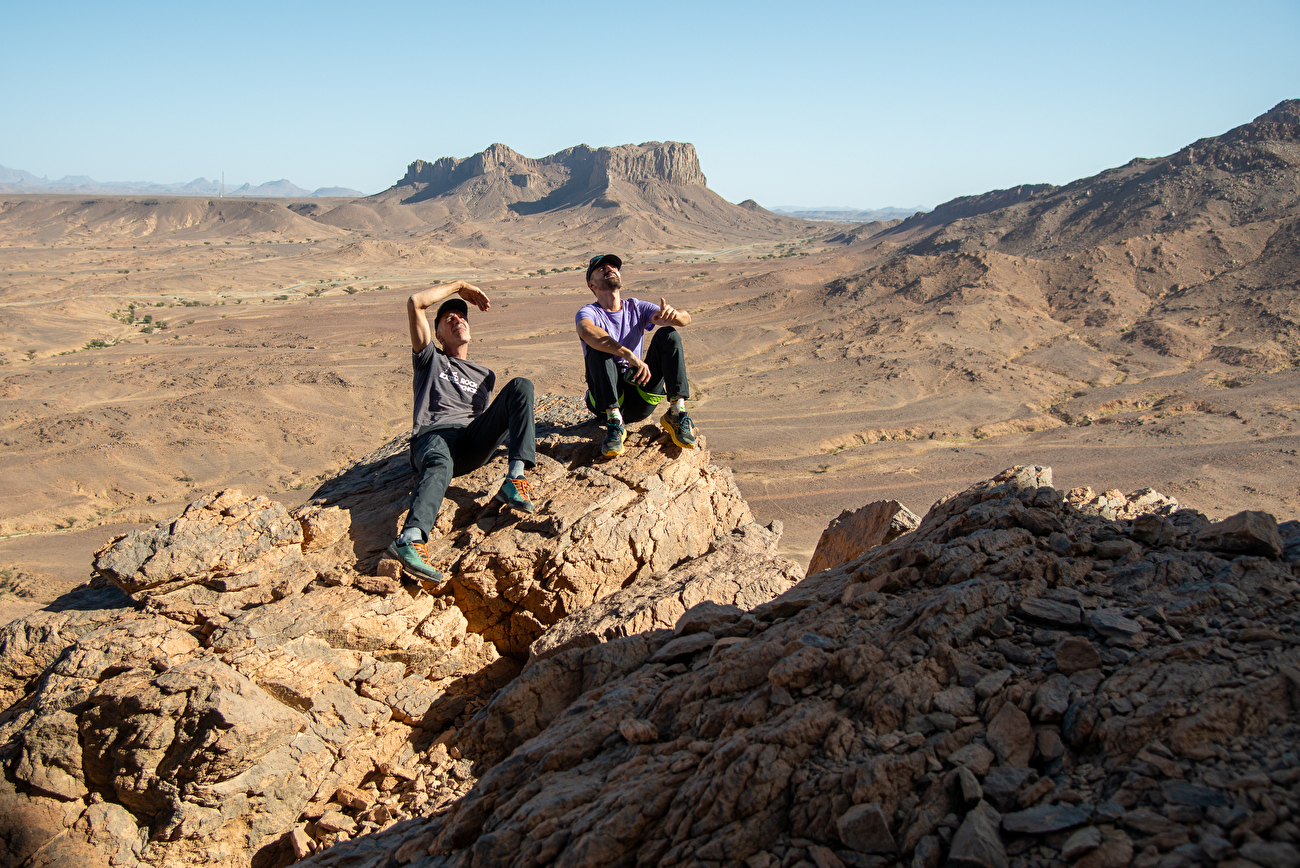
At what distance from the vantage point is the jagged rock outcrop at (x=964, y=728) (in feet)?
5.47

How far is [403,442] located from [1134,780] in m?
5.27

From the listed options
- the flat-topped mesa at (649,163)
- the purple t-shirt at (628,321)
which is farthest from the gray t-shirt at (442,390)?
the flat-topped mesa at (649,163)

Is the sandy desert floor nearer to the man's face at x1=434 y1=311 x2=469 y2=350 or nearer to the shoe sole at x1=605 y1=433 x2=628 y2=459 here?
the man's face at x1=434 y1=311 x2=469 y2=350

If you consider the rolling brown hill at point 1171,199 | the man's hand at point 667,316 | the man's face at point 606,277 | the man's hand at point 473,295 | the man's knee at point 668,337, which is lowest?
the man's knee at point 668,337

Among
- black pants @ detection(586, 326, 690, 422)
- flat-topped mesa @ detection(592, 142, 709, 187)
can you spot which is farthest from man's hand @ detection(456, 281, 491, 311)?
flat-topped mesa @ detection(592, 142, 709, 187)

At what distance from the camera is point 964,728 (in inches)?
80.4

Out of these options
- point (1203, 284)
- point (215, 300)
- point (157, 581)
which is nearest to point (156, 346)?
point (215, 300)

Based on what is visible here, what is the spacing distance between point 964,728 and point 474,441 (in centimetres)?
324

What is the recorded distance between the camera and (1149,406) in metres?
18.1

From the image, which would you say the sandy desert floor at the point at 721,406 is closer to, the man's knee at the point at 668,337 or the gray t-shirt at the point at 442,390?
the gray t-shirt at the point at 442,390

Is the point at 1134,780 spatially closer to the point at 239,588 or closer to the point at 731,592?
the point at 731,592

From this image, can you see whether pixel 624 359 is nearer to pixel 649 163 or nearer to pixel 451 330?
pixel 451 330

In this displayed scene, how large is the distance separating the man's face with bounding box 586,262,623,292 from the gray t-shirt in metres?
0.98

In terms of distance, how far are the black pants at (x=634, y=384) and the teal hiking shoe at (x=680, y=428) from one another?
15cm
